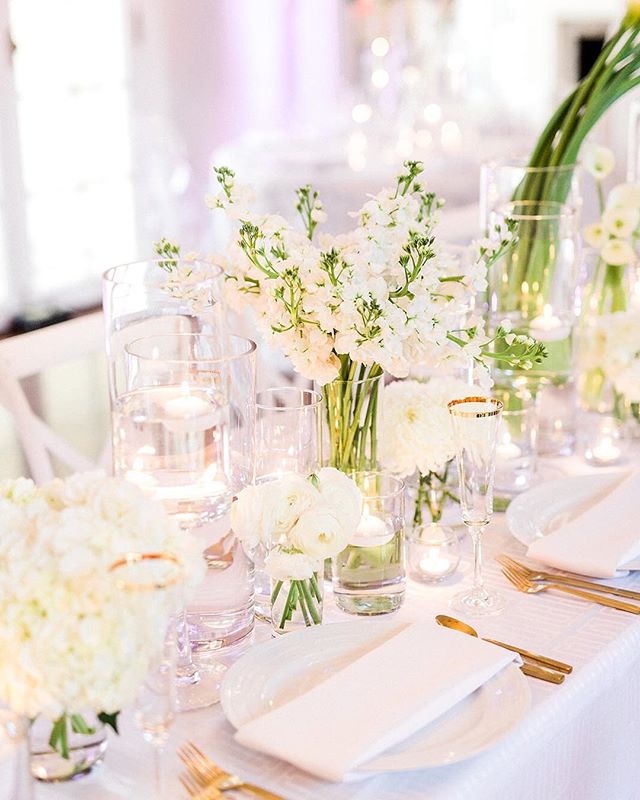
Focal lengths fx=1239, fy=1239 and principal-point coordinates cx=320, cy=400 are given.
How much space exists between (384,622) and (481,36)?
694cm

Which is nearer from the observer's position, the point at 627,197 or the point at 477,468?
the point at 477,468

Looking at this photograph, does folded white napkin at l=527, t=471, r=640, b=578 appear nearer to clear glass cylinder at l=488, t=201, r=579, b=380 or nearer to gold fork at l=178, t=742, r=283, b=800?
clear glass cylinder at l=488, t=201, r=579, b=380

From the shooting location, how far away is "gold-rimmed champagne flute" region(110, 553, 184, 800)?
95 centimetres

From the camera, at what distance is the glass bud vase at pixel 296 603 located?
53.2 inches

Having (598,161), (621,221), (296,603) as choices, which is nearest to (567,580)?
(296,603)

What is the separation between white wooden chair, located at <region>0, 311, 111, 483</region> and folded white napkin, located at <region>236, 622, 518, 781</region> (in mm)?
923

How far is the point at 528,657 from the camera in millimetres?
1288

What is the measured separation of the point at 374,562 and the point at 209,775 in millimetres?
411

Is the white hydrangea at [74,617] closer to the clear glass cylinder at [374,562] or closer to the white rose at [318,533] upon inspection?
the white rose at [318,533]

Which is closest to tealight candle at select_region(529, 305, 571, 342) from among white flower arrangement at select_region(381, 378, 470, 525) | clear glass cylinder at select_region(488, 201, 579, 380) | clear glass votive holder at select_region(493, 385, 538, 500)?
clear glass cylinder at select_region(488, 201, 579, 380)

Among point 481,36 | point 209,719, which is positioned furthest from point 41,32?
point 209,719

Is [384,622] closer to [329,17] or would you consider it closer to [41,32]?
[41,32]

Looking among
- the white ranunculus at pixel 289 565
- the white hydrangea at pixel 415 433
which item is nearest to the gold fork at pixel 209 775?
the white ranunculus at pixel 289 565

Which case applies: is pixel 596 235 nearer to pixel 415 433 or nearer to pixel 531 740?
pixel 415 433
